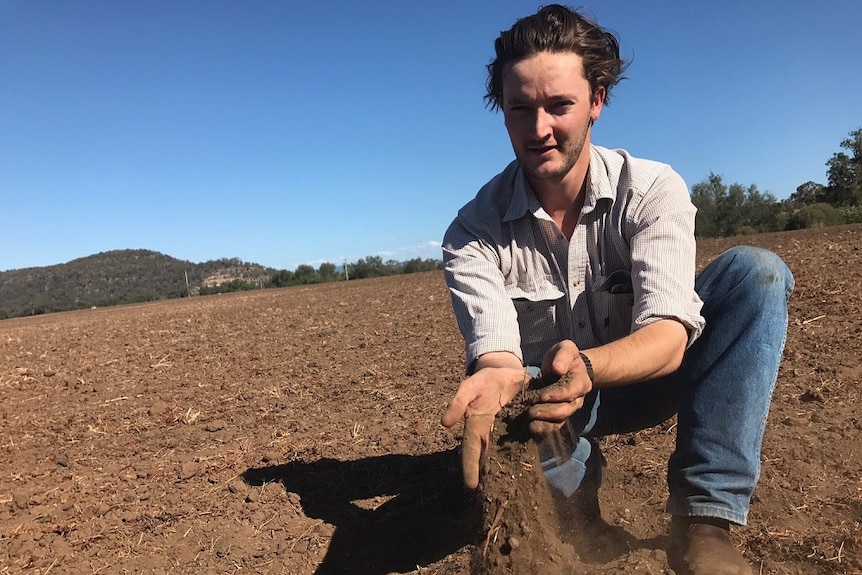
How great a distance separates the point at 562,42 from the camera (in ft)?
7.27

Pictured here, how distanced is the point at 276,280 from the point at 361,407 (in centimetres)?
5023

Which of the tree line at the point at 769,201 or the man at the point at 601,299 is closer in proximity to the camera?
the man at the point at 601,299

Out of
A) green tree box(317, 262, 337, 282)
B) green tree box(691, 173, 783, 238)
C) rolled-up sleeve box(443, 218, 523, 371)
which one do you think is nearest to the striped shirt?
rolled-up sleeve box(443, 218, 523, 371)

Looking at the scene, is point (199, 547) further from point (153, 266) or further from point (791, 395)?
point (153, 266)

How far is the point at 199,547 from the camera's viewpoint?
269 centimetres

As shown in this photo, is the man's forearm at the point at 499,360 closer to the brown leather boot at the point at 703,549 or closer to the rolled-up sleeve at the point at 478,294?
the rolled-up sleeve at the point at 478,294

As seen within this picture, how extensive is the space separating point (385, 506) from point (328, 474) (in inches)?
18.4

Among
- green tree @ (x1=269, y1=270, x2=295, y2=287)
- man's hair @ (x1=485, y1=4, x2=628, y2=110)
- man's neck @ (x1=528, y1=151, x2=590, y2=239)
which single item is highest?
green tree @ (x1=269, y1=270, x2=295, y2=287)

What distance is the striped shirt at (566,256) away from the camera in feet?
7.05

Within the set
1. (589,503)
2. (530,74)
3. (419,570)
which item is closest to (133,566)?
(419,570)

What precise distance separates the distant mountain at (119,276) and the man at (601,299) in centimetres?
7448

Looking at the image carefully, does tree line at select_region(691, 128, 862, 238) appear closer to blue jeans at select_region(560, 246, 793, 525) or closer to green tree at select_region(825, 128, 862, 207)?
green tree at select_region(825, 128, 862, 207)

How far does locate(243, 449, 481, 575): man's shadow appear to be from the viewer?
8.57 ft

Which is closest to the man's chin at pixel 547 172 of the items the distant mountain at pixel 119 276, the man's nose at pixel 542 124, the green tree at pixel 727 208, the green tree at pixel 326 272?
the man's nose at pixel 542 124
